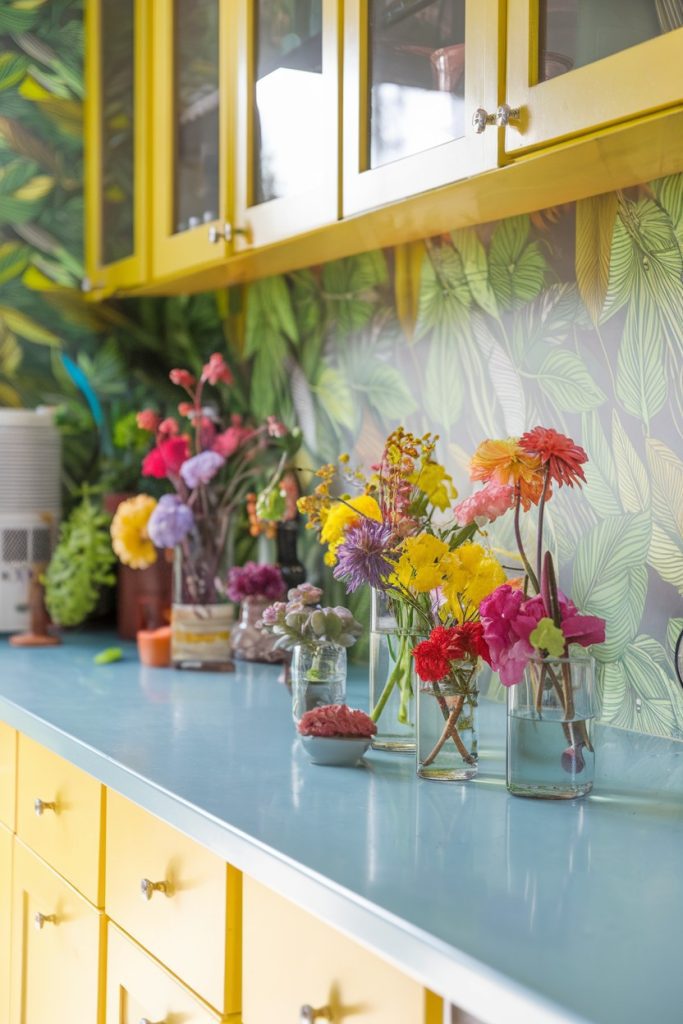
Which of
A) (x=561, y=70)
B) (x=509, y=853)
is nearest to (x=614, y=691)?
(x=509, y=853)

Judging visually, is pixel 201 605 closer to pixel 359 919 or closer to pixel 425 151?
pixel 425 151

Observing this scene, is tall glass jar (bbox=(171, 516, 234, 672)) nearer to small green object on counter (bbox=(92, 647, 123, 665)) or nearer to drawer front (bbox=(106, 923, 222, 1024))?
small green object on counter (bbox=(92, 647, 123, 665))

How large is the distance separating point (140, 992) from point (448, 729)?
1.52 ft

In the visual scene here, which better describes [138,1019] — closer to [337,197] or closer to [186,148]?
[337,197]

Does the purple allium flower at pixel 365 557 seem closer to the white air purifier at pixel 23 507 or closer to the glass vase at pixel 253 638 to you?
the glass vase at pixel 253 638

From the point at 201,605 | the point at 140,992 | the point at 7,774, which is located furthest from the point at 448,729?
the point at 201,605

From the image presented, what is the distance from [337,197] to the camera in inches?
67.4

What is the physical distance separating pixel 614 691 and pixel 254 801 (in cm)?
62

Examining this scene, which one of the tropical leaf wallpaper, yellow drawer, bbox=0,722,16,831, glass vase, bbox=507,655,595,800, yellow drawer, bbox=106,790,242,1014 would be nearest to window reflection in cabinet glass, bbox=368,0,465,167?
the tropical leaf wallpaper

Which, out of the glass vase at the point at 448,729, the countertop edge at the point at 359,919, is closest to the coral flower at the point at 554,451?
the glass vase at the point at 448,729

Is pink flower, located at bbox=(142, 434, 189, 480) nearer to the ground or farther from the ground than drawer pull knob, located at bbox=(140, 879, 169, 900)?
farther from the ground

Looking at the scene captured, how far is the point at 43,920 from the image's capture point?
1.66 meters

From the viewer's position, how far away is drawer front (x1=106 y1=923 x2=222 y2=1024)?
4.10 ft

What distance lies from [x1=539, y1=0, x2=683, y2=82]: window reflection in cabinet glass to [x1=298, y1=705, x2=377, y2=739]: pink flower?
760 millimetres
